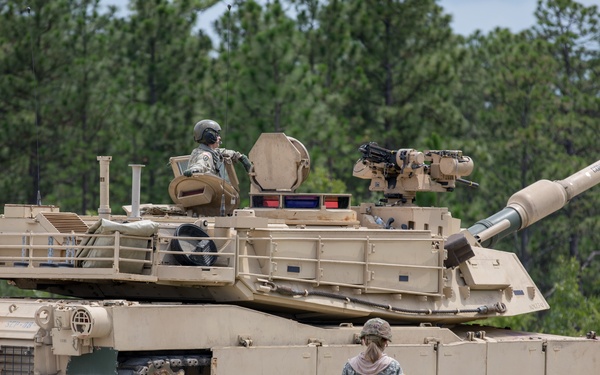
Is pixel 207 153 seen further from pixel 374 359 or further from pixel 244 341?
pixel 374 359

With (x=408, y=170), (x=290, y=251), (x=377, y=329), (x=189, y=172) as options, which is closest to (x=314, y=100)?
(x=408, y=170)

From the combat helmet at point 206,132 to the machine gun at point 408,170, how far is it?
2.39 metres

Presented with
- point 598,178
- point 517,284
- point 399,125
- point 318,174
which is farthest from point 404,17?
point 517,284

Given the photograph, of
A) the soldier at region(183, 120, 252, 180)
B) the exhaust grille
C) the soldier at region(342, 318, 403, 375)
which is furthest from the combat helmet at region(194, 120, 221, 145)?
the soldier at region(342, 318, 403, 375)

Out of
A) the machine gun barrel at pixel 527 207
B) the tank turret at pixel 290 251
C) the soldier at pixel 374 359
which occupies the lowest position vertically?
the soldier at pixel 374 359

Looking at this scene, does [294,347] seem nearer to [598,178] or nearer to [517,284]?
[517,284]

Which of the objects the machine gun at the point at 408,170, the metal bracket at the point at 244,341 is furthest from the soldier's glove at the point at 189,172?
the metal bracket at the point at 244,341

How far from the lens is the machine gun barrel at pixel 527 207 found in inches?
927

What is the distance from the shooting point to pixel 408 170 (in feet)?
72.6

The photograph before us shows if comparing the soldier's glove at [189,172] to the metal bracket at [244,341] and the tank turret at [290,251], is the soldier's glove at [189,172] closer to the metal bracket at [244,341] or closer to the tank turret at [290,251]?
the tank turret at [290,251]

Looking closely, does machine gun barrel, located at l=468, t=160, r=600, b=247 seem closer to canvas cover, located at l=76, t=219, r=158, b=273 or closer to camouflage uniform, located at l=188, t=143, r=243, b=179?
camouflage uniform, located at l=188, t=143, r=243, b=179

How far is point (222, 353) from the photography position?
18.1m

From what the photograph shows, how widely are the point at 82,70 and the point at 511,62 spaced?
13.2m

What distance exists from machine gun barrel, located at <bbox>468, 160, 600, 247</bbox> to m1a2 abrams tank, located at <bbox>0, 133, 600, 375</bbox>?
0.84 feet
